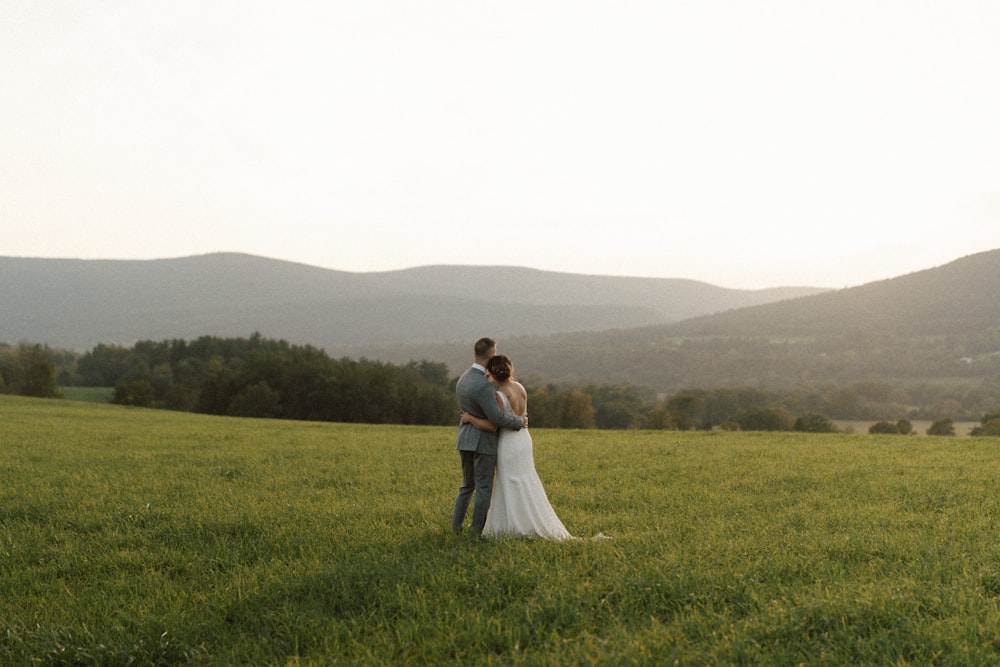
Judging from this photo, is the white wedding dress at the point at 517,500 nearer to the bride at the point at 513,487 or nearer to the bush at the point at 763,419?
the bride at the point at 513,487

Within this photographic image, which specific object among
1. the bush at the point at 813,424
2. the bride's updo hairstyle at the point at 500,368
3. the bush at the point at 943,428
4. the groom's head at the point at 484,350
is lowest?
the bush at the point at 943,428

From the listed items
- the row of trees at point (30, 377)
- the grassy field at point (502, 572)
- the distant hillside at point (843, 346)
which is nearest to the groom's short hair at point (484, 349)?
the grassy field at point (502, 572)

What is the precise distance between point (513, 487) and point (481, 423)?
0.94 metres

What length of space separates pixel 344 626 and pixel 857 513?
337 inches

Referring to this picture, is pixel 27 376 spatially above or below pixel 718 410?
above

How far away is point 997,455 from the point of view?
2014 centimetres

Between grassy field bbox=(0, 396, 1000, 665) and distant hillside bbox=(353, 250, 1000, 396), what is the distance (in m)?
96.2

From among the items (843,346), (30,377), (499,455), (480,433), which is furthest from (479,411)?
(843,346)

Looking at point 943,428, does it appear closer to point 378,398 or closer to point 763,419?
point 763,419

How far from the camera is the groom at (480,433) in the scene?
31.9 ft

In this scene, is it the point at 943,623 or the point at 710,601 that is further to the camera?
the point at 710,601

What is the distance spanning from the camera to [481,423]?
9938mm

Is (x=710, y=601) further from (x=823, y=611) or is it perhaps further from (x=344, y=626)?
(x=344, y=626)

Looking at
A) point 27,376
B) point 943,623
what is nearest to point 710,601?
point 943,623
